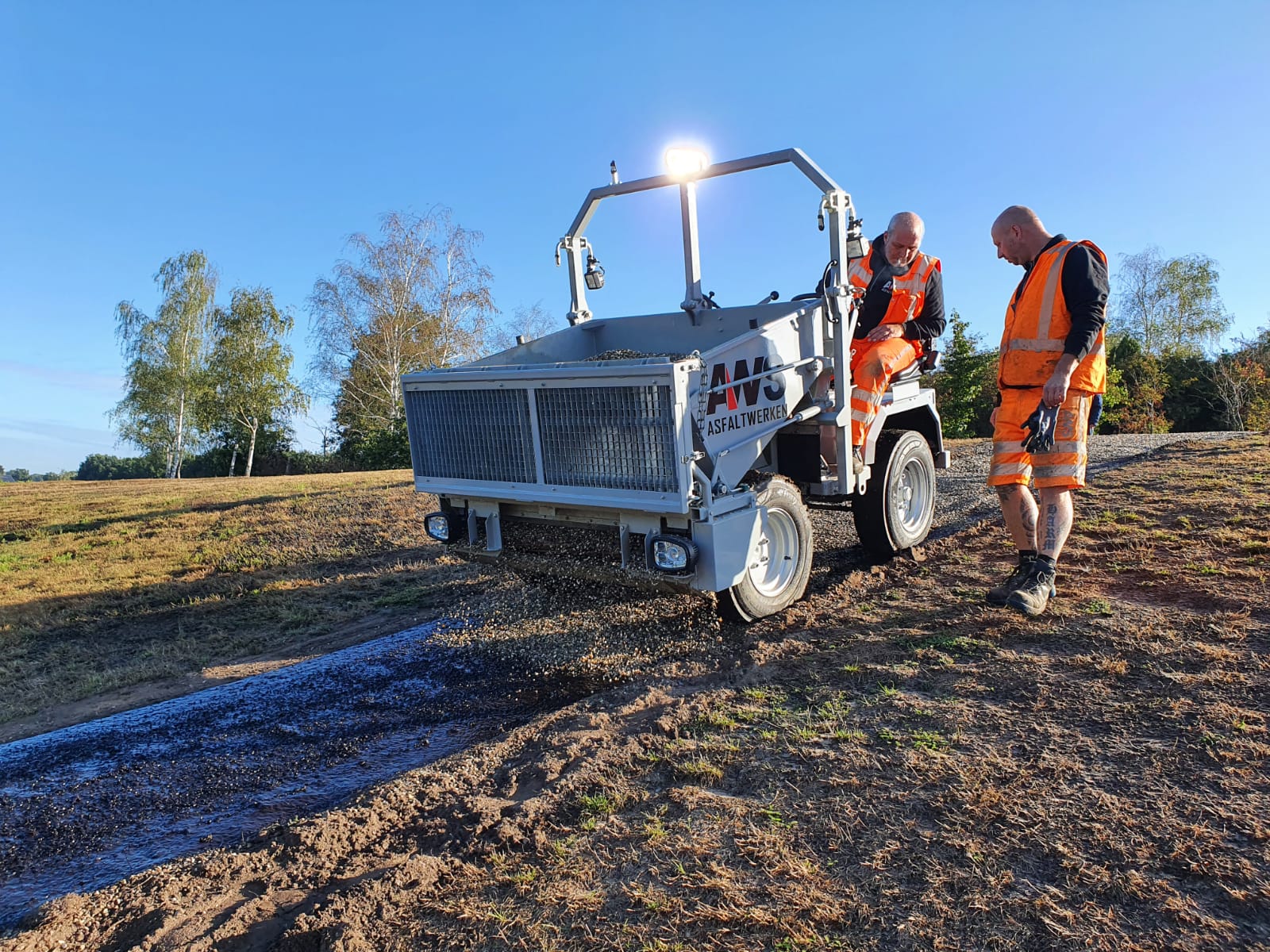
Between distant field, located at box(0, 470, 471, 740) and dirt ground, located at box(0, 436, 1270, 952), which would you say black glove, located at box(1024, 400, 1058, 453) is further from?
distant field, located at box(0, 470, 471, 740)

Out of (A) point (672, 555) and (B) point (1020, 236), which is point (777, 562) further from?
(B) point (1020, 236)

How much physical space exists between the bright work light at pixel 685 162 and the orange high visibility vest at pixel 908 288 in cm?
127

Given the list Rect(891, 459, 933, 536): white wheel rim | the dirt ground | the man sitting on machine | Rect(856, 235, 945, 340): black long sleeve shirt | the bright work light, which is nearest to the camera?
the dirt ground

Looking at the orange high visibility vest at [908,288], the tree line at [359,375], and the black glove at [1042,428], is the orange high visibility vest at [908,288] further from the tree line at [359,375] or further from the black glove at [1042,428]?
the tree line at [359,375]

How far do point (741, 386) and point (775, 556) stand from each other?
111 cm

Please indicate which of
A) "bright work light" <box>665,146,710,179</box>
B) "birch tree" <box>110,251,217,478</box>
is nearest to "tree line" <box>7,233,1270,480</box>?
"birch tree" <box>110,251,217,478</box>

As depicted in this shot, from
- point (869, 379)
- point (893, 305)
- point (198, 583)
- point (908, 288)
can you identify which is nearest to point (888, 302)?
point (893, 305)

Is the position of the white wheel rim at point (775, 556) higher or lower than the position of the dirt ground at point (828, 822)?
higher

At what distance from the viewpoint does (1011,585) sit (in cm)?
455

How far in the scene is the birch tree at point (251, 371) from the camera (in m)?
36.8

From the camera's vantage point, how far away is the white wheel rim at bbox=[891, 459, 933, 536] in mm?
6113

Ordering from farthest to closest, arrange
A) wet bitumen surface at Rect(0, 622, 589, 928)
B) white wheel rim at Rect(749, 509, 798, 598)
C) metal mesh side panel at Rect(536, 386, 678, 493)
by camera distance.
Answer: white wheel rim at Rect(749, 509, 798, 598) → metal mesh side panel at Rect(536, 386, 678, 493) → wet bitumen surface at Rect(0, 622, 589, 928)

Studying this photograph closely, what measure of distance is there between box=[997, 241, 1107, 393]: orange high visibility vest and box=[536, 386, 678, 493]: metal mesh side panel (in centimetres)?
207

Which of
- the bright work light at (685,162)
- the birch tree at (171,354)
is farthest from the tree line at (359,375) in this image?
the bright work light at (685,162)
